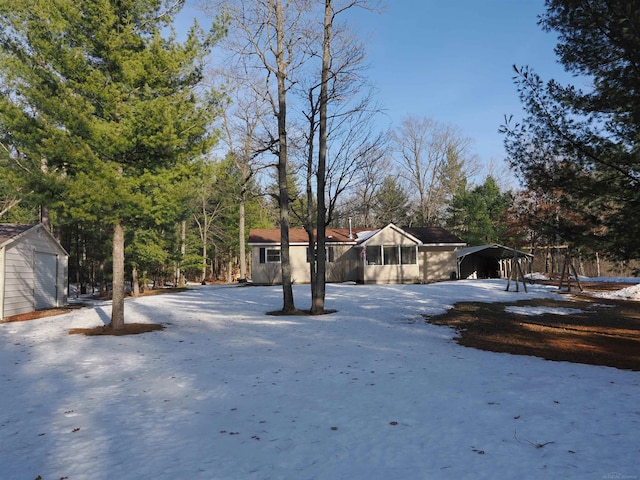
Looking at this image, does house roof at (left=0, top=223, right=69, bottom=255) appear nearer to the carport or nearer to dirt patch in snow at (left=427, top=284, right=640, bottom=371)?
dirt patch in snow at (left=427, top=284, right=640, bottom=371)

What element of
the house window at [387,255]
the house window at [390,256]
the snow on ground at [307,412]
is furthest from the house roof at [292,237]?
the snow on ground at [307,412]

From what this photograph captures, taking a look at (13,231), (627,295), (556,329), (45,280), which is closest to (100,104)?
(13,231)

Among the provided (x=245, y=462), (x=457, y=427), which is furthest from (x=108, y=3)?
(x=457, y=427)

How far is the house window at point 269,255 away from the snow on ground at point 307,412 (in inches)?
716

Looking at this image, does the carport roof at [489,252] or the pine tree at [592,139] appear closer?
the pine tree at [592,139]

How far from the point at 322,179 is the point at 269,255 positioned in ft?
46.4

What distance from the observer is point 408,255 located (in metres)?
27.2

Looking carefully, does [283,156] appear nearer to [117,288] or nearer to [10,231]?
[117,288]

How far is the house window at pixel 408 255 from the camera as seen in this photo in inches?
1070

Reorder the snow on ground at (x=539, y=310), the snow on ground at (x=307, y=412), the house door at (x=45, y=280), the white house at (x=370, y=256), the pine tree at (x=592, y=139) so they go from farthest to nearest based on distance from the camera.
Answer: the white house at (x=370, y=256) < the house door at (x=45, y=280) < the snow on ground at (x=539, y=310) < the pine tree at (x=592, y=139) < the snow on ground at (x=307, y=412)

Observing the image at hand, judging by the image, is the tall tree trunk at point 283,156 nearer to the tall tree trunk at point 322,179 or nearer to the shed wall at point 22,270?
the tall tree trunk at point 322,179

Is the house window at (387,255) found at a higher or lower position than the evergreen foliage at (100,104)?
lower

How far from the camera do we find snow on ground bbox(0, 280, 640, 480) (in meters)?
3.46

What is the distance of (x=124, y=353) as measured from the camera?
812 centimetres
